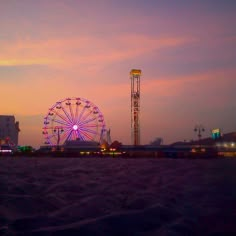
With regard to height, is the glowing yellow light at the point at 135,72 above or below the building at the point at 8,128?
above

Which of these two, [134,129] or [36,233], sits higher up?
[134,129]

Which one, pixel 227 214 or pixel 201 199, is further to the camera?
pixel 201 199

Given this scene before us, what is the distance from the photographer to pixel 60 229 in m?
3.79

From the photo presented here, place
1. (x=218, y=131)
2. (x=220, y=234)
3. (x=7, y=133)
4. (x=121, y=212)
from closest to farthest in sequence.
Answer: (x=220, y=234)
(x=121, y=212)
(x=218, y=131)
(x=7, y=133)

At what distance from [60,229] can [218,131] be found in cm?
12883

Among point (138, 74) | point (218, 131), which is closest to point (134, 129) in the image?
point (138, 74)

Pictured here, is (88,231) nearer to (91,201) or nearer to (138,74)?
(91,201)

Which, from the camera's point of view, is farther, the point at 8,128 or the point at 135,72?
the point at 8,128

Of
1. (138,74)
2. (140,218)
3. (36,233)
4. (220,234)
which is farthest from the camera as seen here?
(138,74)

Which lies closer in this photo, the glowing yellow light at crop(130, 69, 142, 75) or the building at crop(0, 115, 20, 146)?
the glowing yellow light at crop(130, 69, 142, 75)

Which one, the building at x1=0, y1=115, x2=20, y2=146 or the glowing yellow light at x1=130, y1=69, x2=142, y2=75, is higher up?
→ the glowing yellow light at x1=130, y1=69, x2=142, y2=75

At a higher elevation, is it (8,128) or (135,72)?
(135,72)

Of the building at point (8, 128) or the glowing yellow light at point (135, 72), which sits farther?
the building at point (8, 128)

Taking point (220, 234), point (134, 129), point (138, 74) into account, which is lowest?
point (220, 234)
